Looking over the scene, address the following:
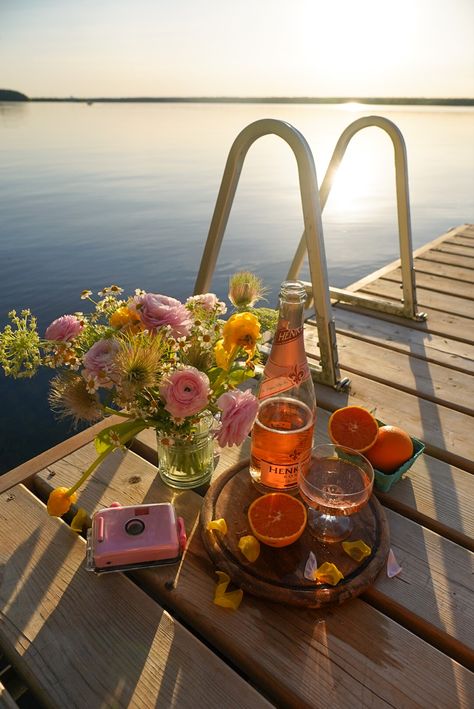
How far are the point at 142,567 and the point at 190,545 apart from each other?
0.18 m

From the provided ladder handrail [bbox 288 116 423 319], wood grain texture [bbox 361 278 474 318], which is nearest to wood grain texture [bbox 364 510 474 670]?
ladder handrail [bbox 288 116 423 319]

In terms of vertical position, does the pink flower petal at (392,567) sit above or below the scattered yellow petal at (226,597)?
below

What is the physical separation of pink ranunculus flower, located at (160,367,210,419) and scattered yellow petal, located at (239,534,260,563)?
48cm

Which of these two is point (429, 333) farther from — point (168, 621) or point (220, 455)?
point (168, 621)

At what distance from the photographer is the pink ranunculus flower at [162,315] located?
4.31 ft

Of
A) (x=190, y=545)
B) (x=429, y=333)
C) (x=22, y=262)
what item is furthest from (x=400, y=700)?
(x=22, y=262)

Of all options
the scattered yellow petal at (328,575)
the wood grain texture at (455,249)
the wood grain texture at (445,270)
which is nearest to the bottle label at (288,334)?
the scattered yellow petal at (328,575)

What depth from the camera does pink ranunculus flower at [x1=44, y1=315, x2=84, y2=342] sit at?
4.46 ft

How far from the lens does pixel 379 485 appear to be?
186 cm

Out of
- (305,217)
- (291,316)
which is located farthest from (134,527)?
(305,217)

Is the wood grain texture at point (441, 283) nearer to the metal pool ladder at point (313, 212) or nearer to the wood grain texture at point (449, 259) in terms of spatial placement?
the wood grain texture at point (449, 259)

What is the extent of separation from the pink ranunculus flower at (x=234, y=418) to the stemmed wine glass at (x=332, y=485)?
287mm

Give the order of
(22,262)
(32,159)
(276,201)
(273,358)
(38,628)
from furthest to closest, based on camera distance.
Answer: (32,159) < (276,201) < (22,262) < (273,358) < (38,628)

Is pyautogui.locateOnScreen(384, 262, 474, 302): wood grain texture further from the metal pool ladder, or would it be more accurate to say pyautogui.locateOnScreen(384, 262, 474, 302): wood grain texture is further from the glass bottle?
the glass bottle
